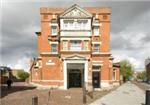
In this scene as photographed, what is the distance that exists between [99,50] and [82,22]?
5593 mm

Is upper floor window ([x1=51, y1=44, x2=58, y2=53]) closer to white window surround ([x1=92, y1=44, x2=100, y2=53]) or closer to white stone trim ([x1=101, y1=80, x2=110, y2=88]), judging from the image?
white window surround ([x1=92, y1=44, x2=100, y2=53])

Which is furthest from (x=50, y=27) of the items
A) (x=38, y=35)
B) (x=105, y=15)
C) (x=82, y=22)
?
(x=105, y=15)

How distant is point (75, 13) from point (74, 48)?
513 cm

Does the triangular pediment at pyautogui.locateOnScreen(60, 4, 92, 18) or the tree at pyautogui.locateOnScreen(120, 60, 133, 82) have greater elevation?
the triangular pediment at pyautogui.locateOnScreen(60, 4, 92, 18)

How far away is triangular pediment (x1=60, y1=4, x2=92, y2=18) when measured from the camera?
42156 millimetres

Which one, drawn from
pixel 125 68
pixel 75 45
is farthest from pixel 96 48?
pixel 125 68

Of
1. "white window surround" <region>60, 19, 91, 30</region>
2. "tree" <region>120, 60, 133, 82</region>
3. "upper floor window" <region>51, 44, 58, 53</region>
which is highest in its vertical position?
"white window surround" <region>60, 19, 91, 30</region>

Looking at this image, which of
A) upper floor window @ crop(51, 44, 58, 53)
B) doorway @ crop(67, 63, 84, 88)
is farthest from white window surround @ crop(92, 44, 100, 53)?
upper floor window @ crop(51, 44, 58, 53)

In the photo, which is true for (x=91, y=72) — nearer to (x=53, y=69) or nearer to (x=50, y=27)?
(x=53, y=69)

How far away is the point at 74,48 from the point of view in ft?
139

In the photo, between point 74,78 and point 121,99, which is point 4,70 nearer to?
point 74,78

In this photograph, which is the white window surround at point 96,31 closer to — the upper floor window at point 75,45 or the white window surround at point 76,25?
the white window surround at point 76,25

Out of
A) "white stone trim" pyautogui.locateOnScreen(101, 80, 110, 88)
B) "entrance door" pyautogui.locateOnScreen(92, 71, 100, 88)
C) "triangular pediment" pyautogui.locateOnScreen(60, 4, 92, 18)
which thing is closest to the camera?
"triangular pediment" pyautogui.locateOnScreen(60, 4, 92, 18)

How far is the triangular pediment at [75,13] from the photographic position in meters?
42.2
